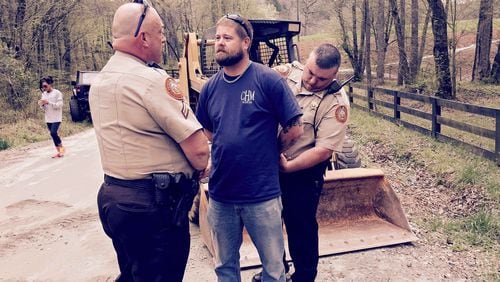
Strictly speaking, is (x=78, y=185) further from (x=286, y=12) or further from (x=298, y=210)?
(x=286, y=12)

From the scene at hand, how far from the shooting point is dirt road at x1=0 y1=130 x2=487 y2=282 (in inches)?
158

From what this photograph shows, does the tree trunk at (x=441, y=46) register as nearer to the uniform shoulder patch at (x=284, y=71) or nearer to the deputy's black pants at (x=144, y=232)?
the uniform shoulder patch at (x=284, y=71)

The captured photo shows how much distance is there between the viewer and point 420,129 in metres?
9.29

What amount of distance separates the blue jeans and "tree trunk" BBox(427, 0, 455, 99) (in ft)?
35.9

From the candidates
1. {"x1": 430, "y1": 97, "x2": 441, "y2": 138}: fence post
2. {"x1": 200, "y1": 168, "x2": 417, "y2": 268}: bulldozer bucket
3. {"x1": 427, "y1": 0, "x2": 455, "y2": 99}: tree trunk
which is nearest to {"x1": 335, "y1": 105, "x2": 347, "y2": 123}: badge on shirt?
{"x1": 200, "y1": 168, "x2": 417, "y2": 268}: bulldozer bucket

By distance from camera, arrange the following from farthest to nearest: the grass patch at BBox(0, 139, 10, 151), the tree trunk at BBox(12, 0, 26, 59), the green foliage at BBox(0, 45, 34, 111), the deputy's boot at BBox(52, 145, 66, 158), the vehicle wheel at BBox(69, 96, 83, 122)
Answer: the tree trunk at BBox(12, 0, 26, 59) → the vehicle wheel at BBox(69, 96, 83, 122) → the green foliage at BBox(0, 45, 34, 111) → the grass patch at BBox(0, 139, 10, 151) → the deputy's boot at BBox(52, 145, 66, 158)

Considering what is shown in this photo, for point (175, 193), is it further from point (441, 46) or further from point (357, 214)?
point (441, 46)

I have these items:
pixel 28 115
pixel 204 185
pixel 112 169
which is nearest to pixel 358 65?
pixel 28 115

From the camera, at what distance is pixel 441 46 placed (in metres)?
12.3

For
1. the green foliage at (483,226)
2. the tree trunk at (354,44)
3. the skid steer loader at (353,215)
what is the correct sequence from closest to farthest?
the skid steer loader at (353,215), the green foliage at (483,226), the tree trunk at (354,44)

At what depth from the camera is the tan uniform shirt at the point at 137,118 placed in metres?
2.20

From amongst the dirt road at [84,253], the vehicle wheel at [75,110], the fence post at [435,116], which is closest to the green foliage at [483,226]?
the dirt road at [84,253]

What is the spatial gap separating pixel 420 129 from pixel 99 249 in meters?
6.80

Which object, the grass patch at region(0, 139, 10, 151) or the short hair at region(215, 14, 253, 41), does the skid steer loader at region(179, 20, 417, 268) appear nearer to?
the short hair at region(215, 14, 253, 41)
